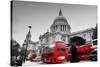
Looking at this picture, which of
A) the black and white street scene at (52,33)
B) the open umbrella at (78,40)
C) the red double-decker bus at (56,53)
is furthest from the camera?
the open umbrella at (78,40)

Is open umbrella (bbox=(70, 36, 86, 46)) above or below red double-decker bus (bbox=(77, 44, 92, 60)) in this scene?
above

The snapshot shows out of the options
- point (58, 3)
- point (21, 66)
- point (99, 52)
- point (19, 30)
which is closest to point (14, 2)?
point (19, 30)

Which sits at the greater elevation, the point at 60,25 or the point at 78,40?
the point at 60,25

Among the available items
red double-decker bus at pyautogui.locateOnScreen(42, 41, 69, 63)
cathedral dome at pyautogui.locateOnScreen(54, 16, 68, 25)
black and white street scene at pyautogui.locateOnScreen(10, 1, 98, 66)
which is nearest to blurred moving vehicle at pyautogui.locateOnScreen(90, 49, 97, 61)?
black and white street scene at pyautogui.locateOnScreen(10, 1, 98, 66)

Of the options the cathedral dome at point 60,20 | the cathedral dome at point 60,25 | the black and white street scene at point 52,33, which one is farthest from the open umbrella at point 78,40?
the cathedral dome at point 60,20

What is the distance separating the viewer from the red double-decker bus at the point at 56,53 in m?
2.70

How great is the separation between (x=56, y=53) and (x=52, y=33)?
25 centimetres

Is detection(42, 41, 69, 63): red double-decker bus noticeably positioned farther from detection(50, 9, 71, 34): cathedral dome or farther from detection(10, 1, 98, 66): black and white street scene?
detection(50, 9, 71, 34): cathedral dome

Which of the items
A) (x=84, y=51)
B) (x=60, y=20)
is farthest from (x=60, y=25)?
(x=84, y=51)

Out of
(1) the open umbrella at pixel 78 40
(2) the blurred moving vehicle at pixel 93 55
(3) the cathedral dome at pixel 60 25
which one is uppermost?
(3) the cathedral dome at pixel 60 25

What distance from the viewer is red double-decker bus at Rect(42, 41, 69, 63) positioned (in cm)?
270

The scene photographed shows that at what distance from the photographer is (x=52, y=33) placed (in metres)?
2.73

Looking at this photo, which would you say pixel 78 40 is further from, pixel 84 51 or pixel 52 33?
pixel 52 33

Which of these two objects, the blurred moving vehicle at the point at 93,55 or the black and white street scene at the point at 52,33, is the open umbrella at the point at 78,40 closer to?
the black and white street scene at the point at 52,33
